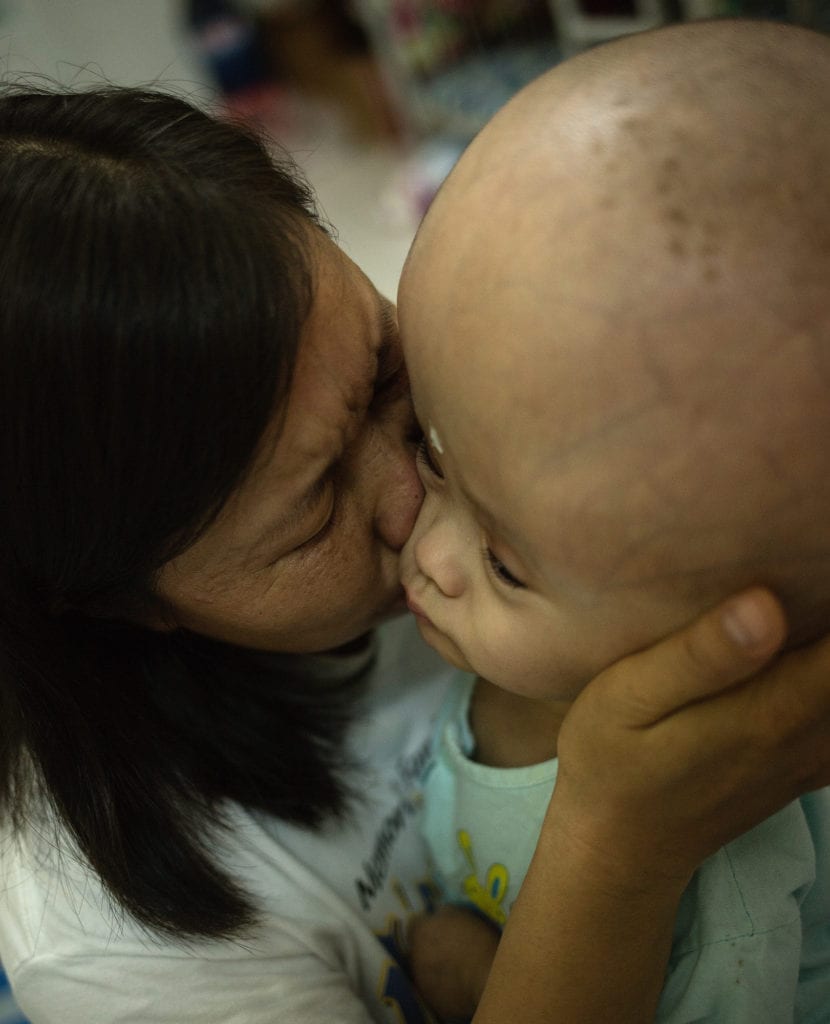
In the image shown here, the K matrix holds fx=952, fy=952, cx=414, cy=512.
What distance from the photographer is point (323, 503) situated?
2.50ft

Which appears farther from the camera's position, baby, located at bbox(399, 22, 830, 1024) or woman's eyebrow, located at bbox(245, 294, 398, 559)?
woman's eyebrow, located at bbox(245, 294, 398, 559)

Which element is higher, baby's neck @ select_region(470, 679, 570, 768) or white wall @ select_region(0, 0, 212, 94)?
white wall @ select_region(0, 0, 212, 94)

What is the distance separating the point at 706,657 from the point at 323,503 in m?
0.34

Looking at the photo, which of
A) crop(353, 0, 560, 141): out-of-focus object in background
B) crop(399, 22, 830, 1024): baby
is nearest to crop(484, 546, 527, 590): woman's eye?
crop(399, 22, 830, 1024): baby

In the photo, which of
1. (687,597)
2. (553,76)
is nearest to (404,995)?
(687,597)

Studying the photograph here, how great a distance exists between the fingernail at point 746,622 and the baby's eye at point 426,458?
272 mm

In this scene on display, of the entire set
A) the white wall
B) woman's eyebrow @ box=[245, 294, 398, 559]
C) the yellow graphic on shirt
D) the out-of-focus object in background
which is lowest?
the yellow graphic on shirt

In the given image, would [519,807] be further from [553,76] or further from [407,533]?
[553,76]

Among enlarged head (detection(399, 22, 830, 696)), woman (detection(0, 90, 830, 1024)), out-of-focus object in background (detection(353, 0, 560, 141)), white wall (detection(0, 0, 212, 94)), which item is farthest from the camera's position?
white wall (detection(0, 0, 212, 94))

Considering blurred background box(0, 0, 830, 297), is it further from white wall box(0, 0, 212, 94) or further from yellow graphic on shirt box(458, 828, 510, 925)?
yellow graphic on shirt box(458, 828, 510, 925)

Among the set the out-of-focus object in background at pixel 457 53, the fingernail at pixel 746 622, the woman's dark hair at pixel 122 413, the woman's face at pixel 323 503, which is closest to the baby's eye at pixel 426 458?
the woman's face at pixel 323 503

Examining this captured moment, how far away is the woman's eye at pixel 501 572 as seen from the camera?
0.65 meters

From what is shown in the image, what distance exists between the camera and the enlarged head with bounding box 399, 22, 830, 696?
508 mm

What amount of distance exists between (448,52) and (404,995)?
2.33m
